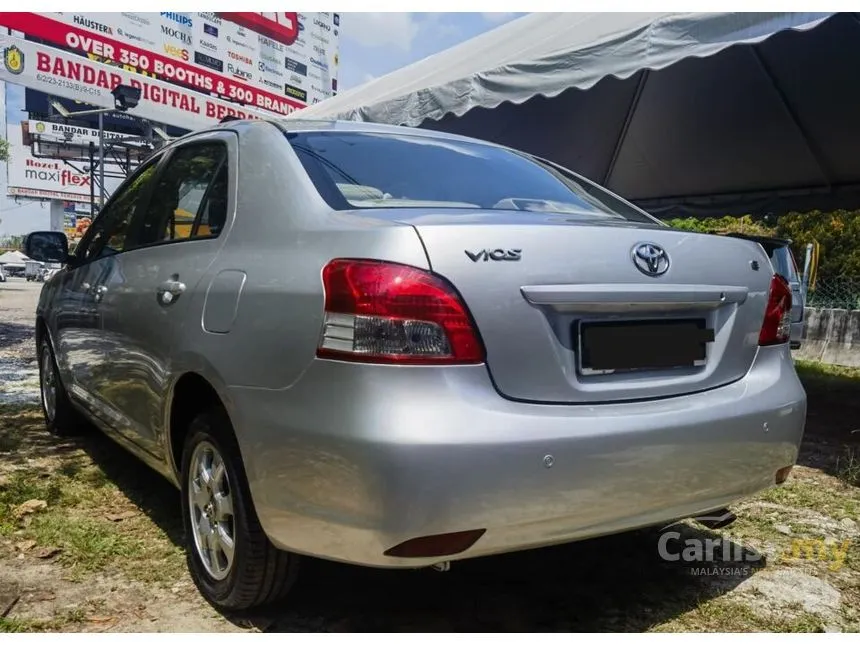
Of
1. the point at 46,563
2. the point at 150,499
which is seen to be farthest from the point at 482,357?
the point at 150,499

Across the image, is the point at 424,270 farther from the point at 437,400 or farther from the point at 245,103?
the point at 245,103

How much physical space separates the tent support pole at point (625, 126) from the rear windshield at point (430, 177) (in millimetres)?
4953

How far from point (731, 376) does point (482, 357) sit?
86 cm

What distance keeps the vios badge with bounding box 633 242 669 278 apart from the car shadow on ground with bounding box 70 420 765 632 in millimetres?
1110

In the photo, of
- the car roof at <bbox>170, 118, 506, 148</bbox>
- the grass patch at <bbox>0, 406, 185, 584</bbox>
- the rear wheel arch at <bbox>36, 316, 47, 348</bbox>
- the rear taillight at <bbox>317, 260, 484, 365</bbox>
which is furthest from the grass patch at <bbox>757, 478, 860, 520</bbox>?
the rear wheel arch at <bbox>36, 316, 47, 348</bbox>

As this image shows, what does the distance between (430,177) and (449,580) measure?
1385 mm

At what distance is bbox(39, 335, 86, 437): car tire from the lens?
14.3 feet

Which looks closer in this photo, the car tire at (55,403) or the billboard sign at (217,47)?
the car tire at (55,403)

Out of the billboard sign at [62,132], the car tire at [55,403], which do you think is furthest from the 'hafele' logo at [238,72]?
the car tire at [55,403]

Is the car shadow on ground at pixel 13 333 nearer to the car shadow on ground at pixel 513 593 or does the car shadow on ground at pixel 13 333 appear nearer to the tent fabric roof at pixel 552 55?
the tent fabric roof at pixel 552 55

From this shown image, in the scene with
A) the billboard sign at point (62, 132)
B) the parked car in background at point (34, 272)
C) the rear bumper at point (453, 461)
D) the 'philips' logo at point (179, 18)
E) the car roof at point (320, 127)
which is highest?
the 'philips' logo at point (179, 18)

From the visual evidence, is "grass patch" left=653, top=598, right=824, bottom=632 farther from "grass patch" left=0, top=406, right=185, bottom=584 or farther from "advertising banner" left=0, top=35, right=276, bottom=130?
"advertising banner" left=0, top=35, right=276, bottom=130

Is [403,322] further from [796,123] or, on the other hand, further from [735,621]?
[796,123]

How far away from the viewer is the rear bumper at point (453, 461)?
1787mm
